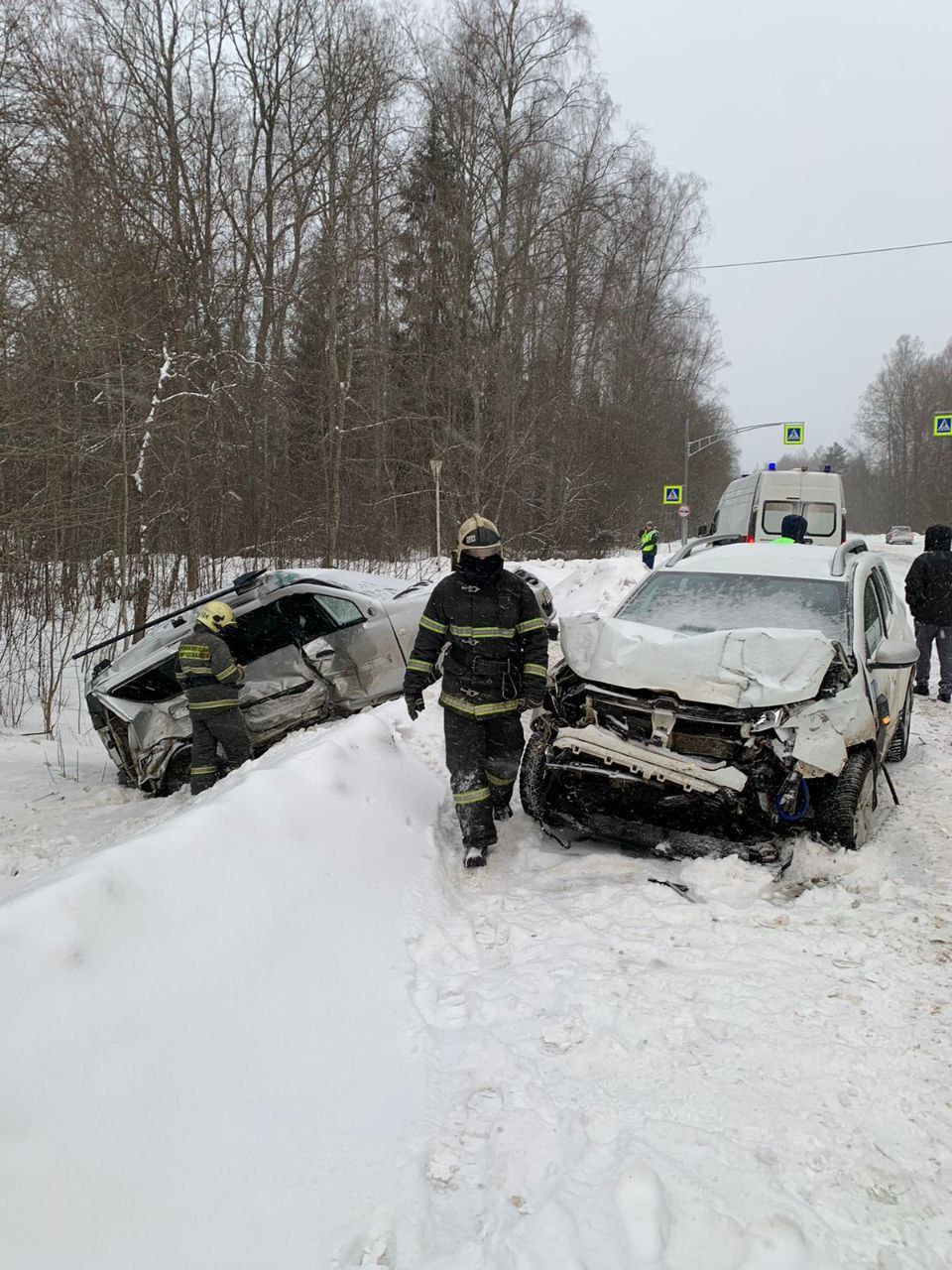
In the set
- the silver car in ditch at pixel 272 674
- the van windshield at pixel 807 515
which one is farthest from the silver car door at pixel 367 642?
the van windshield at pixel 807 515

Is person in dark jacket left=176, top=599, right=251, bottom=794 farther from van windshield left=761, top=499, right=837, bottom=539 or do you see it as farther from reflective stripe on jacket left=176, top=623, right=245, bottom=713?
van windshield left=761, top=499, right=837, bottom=539

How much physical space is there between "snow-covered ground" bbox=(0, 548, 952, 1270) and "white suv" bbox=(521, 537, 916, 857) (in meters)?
0.32

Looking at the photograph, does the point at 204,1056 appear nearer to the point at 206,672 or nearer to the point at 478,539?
the point at 478,539

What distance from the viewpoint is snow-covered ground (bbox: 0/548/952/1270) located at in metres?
1.88

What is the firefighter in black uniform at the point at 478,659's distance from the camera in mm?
4219

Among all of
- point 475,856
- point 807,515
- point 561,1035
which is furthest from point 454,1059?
point 807,515

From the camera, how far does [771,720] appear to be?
12.8ft

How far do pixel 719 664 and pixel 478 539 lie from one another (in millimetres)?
1421

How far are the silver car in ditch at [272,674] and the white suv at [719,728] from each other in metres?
2.51

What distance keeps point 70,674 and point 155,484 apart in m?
3.15

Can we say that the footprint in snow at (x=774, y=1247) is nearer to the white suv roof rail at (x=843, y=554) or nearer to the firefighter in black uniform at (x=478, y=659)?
the firefighter in black uniform at (x=478, y=659)

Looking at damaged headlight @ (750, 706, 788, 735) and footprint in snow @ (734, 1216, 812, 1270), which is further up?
damaged headlight @ (750, 706, 788, 735)

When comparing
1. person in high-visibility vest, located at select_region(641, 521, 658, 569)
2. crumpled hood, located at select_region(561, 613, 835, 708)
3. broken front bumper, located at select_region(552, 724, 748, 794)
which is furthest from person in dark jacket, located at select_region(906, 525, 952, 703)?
person in high-visibility vest, located at select_region(641, 521, 658, 569)

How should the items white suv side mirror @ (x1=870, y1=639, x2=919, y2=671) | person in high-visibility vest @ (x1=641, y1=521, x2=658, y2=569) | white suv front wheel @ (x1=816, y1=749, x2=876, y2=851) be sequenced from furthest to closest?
person in high-visibility vest @ (x1=641, y1=521, x2=658, y2=569) → white suv side mirror @ (x1=870, y1=639, x2=919, y2=671) → white suv front wheel @ (x1=816, y1=749, x2=876, y2=851)
